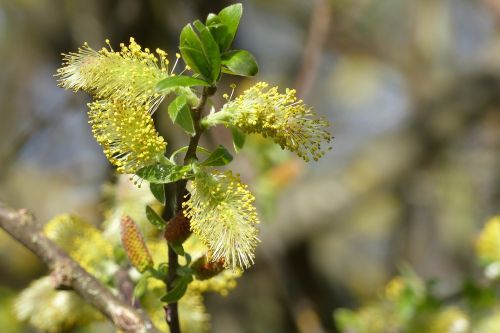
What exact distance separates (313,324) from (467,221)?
179 centimetres

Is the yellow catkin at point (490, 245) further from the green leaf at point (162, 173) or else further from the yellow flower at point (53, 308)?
the green leaf at point (162, 173)

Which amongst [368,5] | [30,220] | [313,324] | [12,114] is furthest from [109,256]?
[368,5]

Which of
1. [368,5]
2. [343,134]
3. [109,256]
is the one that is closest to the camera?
[109,256]

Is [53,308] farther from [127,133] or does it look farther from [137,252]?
[127,133]

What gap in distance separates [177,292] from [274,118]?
185mm

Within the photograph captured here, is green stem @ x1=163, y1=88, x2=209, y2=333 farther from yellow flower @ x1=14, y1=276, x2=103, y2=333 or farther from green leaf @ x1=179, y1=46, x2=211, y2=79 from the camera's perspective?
yellow flower @ x1=14, y1=276, x2=103, y2=333

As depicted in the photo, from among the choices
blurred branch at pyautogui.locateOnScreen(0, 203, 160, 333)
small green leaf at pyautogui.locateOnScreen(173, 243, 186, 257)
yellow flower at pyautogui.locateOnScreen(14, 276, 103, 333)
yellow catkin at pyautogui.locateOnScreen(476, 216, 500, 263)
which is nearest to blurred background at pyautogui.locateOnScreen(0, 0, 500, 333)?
yellow catkin at pyautogui.locateOnScreen(476, 216, 500, 263)

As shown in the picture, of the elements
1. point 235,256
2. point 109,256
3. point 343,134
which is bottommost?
point 235,256

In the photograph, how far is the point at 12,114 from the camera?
3.08 metres

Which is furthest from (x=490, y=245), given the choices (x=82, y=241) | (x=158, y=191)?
(x=158, y=191)

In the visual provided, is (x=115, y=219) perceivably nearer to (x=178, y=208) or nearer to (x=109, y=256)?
(x=109, y=256)

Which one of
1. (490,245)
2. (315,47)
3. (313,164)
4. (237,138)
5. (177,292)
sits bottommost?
(177,292)

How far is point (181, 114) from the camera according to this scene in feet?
2.04

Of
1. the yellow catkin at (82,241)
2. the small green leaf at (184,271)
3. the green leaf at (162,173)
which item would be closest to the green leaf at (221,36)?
the green leaf at (162,173)
